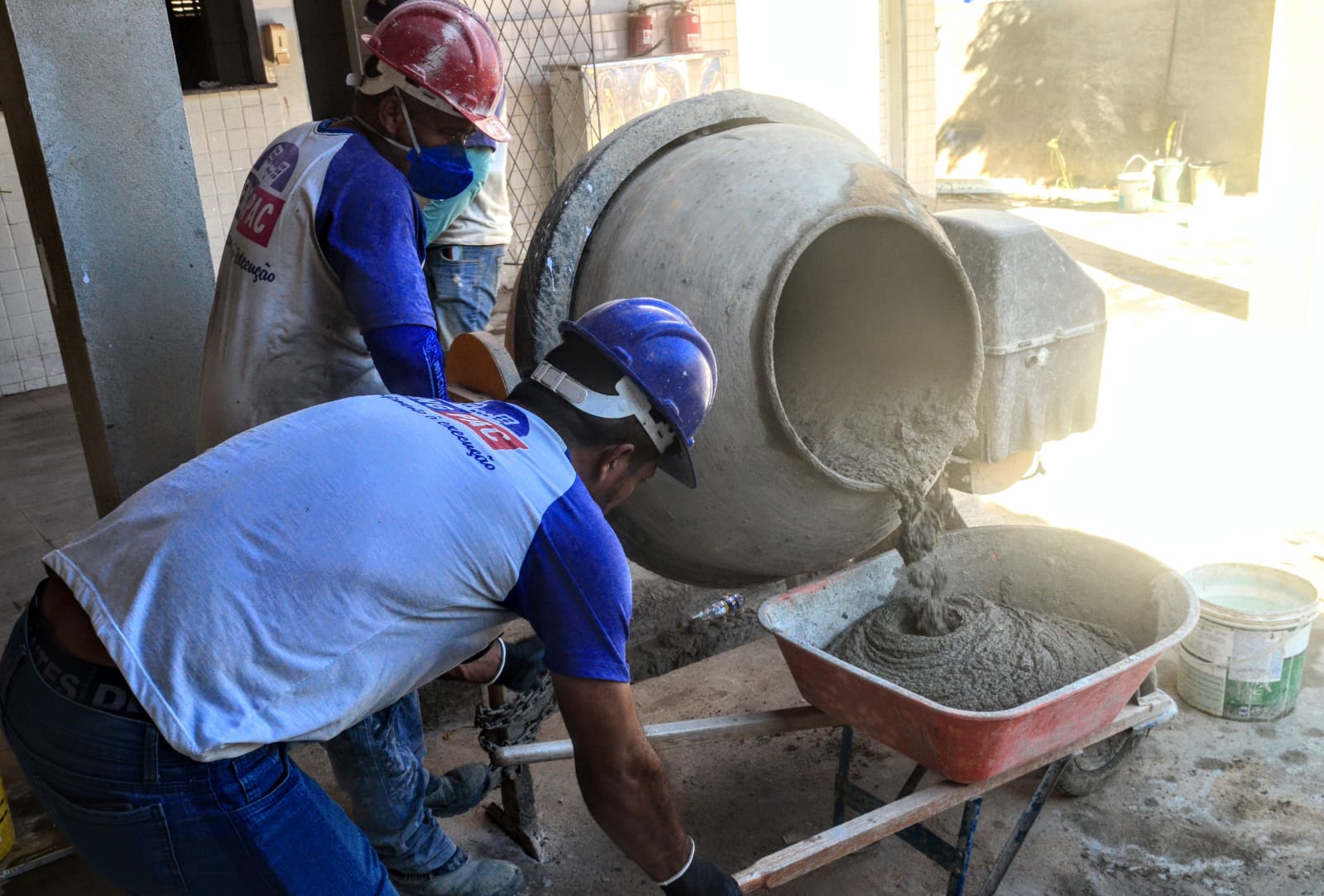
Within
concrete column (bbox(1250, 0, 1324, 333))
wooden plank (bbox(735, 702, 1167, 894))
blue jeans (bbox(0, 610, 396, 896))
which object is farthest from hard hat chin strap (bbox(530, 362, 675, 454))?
concrete column (bbox(1250, 0, 1324, 333))

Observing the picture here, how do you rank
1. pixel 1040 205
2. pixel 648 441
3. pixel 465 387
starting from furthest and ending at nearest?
pixel 1040 205, pixel 465 387, pixel 648 441

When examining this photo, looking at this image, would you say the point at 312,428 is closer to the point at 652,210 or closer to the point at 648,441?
the point at 648,441

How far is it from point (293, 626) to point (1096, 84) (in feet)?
41.0

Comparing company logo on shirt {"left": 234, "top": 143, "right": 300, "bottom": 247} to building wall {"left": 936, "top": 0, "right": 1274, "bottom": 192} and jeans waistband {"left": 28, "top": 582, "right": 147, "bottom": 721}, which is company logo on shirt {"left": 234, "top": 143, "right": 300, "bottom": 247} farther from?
building wall {"left": 936, "top": 0, "right": 1274, "bottom": 192}

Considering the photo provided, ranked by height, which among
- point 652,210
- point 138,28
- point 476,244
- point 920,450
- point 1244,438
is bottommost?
point 1244,438

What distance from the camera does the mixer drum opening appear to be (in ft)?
7.84

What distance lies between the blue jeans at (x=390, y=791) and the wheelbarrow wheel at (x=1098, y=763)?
1413 mm

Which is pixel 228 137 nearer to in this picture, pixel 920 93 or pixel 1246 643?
pixel 920 93

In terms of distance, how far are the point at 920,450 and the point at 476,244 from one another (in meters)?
1.94

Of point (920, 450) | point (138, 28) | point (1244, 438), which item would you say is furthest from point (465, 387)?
point (1244, 438)

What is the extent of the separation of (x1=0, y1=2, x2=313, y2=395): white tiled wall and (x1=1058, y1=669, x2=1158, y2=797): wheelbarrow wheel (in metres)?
5.20

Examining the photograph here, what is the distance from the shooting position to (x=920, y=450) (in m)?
2.43

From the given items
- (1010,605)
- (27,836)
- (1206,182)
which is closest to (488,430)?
(1010,605)

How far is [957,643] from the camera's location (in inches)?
95.0
